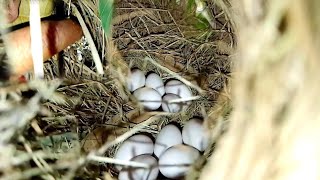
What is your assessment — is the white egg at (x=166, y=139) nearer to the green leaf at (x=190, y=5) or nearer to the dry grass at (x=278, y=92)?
the green leaf at (x=190, y=5)

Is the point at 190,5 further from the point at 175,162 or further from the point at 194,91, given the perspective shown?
the point at 175,162

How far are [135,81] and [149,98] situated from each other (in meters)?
0.04

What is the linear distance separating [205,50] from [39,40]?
1.06ft

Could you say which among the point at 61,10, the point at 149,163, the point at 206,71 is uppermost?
the point at 61,10

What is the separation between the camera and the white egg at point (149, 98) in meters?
1.03

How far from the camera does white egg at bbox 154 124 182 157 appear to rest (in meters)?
0.94

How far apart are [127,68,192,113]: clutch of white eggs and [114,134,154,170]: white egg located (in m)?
0.08

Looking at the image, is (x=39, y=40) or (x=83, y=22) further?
(x=83, y=22)

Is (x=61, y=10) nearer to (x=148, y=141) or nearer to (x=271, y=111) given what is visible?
(x=148, y=141)

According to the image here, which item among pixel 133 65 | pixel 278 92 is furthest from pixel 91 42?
pixel 278 92

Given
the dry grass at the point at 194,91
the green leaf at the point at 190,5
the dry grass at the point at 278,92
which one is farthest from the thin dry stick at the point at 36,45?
the dry grass at the point at 278,92

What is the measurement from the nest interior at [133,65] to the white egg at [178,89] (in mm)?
16

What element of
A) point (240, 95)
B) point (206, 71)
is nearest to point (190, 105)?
point (206, 71)

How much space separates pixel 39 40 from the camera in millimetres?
881
